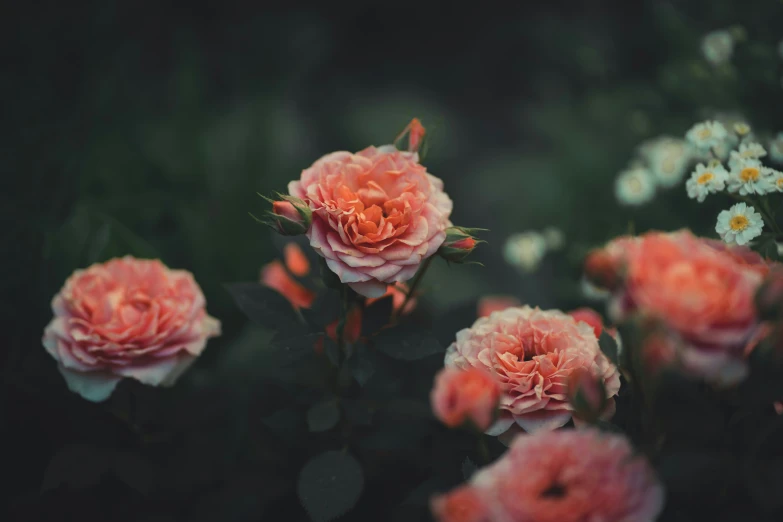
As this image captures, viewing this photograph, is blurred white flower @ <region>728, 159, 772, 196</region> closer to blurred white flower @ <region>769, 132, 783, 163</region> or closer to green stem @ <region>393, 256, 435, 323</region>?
blurred white flower @ <region>769, 132, 783, 163</region>

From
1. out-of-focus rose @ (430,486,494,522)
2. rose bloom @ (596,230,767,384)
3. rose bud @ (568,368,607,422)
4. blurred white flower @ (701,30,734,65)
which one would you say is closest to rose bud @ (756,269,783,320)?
rose bloom @ (596,230,767,384)

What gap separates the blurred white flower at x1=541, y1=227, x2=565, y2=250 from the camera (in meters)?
1.03

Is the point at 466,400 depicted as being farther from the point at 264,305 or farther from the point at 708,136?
the point at 708,136

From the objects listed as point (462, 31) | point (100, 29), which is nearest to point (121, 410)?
point (100, 29)

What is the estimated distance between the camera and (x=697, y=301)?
0.42 m

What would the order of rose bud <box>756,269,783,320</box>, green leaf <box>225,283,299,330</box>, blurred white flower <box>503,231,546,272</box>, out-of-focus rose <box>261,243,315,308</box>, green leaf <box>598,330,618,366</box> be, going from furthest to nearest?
blurred white flower <box>503,231,546,272</box> < out-of-focus rose <box>261,243,315,308</box> < green leaf <box>225,283,299,330</box> < green leaf <box>598,330,618,366</box> < rose bud <box>756,269,783,320</box>

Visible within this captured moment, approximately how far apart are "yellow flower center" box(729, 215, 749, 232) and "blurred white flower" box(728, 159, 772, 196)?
2 centimetres

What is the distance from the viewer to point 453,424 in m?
0.47

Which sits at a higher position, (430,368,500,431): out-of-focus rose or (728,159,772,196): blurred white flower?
(728,159,772,196): blurred white flower

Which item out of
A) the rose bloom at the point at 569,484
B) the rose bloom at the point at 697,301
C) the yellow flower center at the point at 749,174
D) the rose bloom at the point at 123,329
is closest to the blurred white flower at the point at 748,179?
the yellow flower center at the point at 749,174

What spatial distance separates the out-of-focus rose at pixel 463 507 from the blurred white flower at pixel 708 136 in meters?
0.47

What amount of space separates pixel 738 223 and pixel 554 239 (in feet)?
1.37

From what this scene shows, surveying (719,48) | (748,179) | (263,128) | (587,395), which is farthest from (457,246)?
(263,128)

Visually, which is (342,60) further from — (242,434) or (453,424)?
(453,424)
